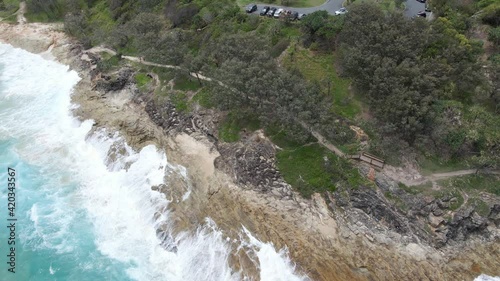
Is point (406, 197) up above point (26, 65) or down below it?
above

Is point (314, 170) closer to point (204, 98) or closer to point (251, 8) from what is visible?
point (204, 98)

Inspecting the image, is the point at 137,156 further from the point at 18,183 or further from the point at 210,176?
the point at 18,183

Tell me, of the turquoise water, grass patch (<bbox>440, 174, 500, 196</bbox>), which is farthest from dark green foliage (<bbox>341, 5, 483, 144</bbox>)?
the turquoise water

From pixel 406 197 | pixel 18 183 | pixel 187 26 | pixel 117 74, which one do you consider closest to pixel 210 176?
Answer: pixel 406 197

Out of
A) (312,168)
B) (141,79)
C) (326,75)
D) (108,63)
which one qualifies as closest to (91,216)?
(141,79)

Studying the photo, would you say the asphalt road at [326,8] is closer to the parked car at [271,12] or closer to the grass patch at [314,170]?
the parked car at [271,12]

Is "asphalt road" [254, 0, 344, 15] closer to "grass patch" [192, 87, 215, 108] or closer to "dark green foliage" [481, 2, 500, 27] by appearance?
"grass patch" [192, 87, 215, 108]

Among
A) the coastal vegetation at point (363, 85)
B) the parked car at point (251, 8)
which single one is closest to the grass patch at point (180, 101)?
the coastal vegetation at point (363, 85)
